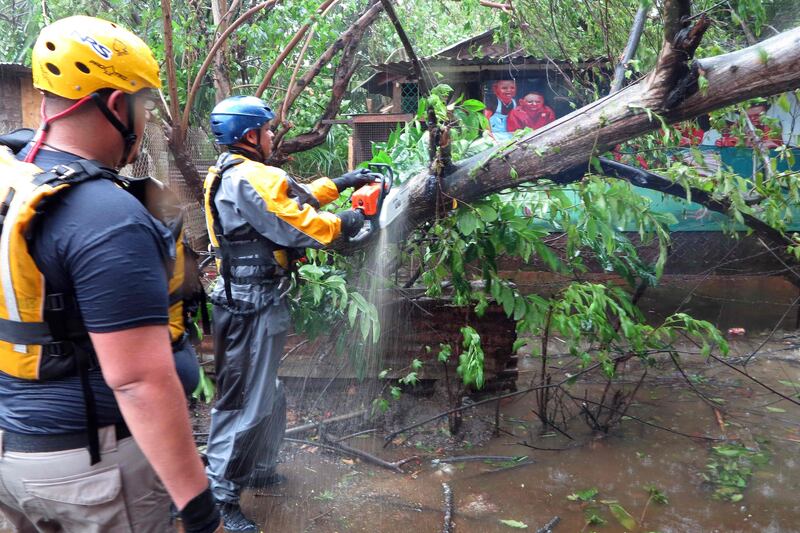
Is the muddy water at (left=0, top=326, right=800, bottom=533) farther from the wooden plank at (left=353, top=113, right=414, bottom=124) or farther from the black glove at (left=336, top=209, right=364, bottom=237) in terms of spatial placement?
the wooden plank at (left=353, top=113, right=414, bottom=124)

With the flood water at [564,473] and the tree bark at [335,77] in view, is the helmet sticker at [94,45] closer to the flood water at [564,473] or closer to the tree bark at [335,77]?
the flood water at [564,473]

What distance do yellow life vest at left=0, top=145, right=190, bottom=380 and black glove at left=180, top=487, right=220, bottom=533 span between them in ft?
1.36

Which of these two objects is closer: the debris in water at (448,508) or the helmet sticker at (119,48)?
the helmet sticker at (119,48)

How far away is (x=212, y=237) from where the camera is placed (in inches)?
133

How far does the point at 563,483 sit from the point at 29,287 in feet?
10.4

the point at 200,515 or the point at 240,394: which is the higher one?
the point at 200,515

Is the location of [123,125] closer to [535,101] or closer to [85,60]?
[85,60]

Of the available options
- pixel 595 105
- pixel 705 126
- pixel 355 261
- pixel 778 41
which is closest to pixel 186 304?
pixel 355 261

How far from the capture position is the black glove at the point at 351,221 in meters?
3.19

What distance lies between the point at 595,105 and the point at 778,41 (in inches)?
34.1

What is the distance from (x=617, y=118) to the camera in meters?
3.19

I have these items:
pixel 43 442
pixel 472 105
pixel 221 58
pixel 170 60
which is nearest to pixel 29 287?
pixel 43 442

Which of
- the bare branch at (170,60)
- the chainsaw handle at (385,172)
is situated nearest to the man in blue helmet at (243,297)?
the chainsaw handle at (385,172)

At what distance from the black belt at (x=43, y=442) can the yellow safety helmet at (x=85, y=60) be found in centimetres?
80
